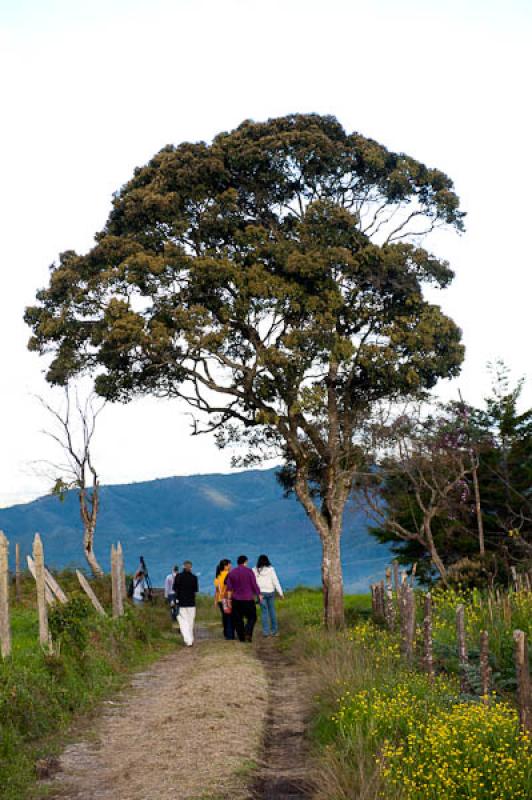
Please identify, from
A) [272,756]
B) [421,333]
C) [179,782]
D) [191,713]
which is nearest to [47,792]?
[179,782]

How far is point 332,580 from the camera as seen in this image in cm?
2906

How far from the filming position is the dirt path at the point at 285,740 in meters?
10.1

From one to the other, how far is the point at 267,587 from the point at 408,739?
56.1ft

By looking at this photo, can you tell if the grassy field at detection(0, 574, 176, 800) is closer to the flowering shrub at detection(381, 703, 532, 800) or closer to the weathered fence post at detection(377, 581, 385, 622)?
the flowering shrub at detection(381, 703, 532, 800)

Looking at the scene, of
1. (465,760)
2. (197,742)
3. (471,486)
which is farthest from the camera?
(471,486)

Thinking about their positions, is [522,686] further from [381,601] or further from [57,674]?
[381,601]

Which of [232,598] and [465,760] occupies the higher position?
[232,598]

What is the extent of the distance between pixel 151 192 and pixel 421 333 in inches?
351

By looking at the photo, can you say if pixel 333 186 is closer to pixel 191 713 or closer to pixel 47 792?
pixel 191 713

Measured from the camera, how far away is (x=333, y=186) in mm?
29250

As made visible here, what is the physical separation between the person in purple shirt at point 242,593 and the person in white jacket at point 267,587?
1.14 m

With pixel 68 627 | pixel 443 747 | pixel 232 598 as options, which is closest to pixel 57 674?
pixel 68 627

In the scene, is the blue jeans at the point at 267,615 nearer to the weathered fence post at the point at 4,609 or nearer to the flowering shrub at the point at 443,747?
the weathered fence post at the point at 4,609

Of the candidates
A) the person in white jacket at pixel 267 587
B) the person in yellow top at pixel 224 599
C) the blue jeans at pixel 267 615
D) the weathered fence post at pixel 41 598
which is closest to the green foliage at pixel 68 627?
the weathered fence post at pixel 41 598
